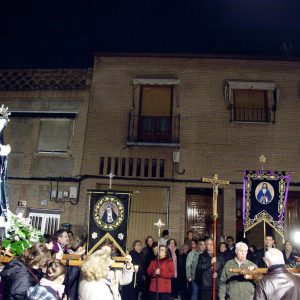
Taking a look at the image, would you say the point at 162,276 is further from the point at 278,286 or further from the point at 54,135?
the point at 54,135

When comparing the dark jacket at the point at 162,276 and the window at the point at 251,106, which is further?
the window at the point at 251,106

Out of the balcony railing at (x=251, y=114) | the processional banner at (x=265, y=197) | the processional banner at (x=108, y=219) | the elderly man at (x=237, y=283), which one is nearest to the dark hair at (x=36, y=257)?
the processional banner at (x=108, y=219)

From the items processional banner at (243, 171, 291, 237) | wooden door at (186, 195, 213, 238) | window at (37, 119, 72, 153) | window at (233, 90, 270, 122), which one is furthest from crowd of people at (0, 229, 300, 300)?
window at (37, 119, 72, 153)

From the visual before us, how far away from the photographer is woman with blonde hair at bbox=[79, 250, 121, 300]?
3.61 m

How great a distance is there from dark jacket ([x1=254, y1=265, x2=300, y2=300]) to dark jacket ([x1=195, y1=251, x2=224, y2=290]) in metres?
3.41

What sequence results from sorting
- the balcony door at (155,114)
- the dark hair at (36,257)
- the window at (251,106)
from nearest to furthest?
the dark hair at (36,257) < the window at (251,106) < the balcony door at (155,114)

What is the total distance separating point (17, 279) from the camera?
3965mm

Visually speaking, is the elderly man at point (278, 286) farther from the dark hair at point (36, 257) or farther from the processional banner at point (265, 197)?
the processional banner at point (265, 197)

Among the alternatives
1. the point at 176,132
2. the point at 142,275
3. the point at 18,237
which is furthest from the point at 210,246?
the point at 176,132

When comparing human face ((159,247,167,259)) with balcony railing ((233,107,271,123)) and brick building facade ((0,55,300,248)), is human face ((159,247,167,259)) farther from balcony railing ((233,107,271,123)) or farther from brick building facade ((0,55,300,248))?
balcony railing ((233,107,271,123))

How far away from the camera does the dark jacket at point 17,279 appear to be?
12.7 ft

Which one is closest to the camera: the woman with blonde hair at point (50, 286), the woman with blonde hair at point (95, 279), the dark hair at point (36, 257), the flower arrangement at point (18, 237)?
the woman with blonde hair at point (50, 286)

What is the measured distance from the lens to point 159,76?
12.9 metres

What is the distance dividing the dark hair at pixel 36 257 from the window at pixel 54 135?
8453 millimetres
